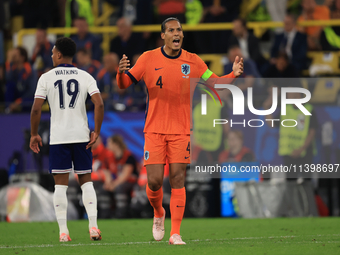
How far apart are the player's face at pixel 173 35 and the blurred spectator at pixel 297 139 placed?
497cm

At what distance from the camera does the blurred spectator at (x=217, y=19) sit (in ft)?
49.4

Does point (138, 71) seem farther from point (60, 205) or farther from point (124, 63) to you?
point (60, 205)

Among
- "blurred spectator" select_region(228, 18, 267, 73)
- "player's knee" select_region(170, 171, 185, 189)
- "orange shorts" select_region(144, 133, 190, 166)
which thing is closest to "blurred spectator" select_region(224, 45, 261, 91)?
"blurred spectator" select_region(228, 18, 267, 73)

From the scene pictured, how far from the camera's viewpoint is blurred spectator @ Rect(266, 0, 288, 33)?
1524 centimetres

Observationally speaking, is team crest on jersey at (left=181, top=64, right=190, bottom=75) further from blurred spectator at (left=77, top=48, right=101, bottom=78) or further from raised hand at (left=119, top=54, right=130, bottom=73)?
blurred spectator at (left=77, top=48, right=101, bottom=78)

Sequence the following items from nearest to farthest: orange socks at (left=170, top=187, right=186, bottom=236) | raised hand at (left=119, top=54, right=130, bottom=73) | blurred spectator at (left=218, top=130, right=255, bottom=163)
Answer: raised hand at (left=119, top=54, right=130, bottom=73)
orange socks at (left=170, top=187, right=186, bottom=236)
blurred spectator at (left=218, top=130, right=255, bottom=163)

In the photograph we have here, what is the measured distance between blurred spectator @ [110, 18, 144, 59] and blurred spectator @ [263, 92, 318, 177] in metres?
4.35

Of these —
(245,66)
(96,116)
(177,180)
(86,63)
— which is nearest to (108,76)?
(86,63)

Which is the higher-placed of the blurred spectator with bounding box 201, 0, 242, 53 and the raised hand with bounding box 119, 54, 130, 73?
the blurred spectator with bounding box 201, 0, 242, 53

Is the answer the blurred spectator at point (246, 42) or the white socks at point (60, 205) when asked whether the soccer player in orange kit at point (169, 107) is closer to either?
the white socks at point (60, 205)

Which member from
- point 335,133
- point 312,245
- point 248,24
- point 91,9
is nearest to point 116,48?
point 91,9

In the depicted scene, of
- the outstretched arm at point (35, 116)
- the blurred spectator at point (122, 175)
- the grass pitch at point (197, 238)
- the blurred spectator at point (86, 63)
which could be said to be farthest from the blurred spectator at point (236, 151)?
the outstretched arm at point (35, 116)

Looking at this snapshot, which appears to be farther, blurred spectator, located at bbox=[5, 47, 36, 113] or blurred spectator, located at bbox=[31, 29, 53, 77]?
blurred spectator, located at bbox=[31, 29, 53, 77]

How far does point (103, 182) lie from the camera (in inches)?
476
